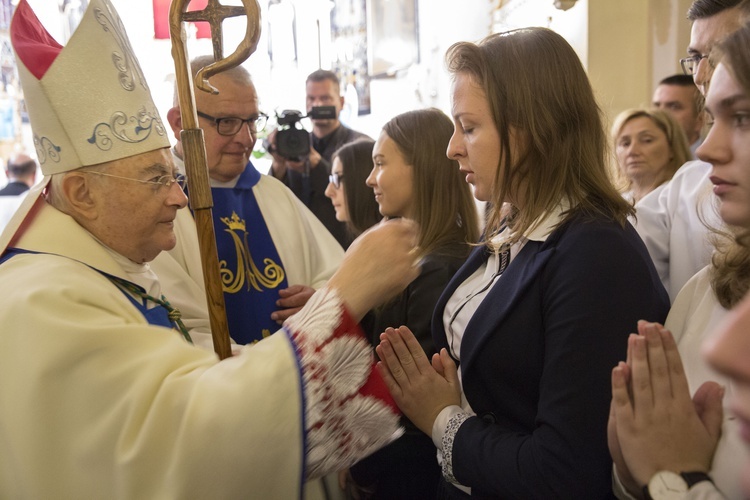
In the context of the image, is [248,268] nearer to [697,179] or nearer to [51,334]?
[51,334]

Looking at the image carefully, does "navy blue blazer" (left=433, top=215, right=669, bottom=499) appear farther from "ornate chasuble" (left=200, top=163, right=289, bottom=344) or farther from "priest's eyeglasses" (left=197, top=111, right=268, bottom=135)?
"priest's eyeglasses" (left=197, top=111, right=268, bottom=135)

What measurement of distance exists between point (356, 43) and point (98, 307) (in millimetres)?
9306

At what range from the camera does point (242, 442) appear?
151cm

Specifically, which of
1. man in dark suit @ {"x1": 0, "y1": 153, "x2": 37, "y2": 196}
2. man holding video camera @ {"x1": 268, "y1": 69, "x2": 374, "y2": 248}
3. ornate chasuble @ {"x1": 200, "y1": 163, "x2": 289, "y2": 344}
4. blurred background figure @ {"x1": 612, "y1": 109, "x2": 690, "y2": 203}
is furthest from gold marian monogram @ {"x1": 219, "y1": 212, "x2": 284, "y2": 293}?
man in dark suit @ {"x1": 0, "y1": 153, "x2": 37, "y2": 196}

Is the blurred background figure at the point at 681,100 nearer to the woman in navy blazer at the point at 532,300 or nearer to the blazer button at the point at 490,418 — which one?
the woman in navy blazer at the point at 532,300

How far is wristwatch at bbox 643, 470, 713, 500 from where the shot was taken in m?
1.33

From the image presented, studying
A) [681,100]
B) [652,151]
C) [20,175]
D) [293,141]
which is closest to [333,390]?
[652,151]

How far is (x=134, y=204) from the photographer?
1916mm

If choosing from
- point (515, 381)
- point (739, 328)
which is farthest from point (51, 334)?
point (739, 328)

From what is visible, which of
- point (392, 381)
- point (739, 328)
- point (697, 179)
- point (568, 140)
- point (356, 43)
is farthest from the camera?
point (356, 43)

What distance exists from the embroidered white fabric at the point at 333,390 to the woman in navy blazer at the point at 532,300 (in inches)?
9.3

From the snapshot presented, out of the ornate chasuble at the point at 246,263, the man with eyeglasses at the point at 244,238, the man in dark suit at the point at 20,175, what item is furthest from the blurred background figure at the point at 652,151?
the man in dark suit at the point at 20,175

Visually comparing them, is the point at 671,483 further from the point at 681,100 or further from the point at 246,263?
the point at 681,100

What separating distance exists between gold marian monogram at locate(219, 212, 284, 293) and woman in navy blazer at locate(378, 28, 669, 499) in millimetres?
1122
